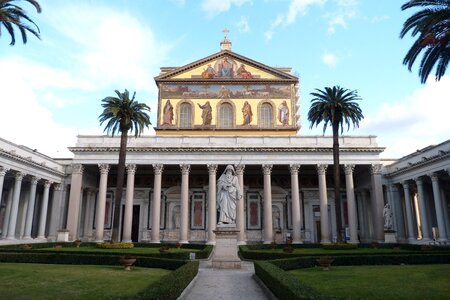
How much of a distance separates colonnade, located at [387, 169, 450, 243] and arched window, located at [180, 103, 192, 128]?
916 inches

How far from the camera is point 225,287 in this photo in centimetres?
1264

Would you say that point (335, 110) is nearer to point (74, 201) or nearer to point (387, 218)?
point (387, 218)

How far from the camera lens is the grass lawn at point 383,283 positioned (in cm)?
1004

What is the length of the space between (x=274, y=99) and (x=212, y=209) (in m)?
15.8

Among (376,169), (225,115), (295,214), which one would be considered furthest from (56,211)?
(376,169)

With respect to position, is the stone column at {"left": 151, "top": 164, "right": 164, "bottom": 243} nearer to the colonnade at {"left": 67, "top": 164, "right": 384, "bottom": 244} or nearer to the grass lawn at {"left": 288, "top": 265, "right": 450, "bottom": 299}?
the colonnade at {"left": 67, "top": 164, "right": 384, "bottom": 244}

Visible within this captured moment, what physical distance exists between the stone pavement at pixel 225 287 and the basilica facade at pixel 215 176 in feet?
58.2

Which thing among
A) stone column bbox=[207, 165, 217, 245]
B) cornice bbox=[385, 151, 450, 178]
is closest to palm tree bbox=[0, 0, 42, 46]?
stone column bbox=[207, 165, 217, 245]

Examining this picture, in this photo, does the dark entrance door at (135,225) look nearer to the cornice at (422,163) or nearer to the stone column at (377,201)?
the stone column at (377,201)

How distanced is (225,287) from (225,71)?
33.2 meters

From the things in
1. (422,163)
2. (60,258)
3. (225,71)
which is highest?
(225,71)

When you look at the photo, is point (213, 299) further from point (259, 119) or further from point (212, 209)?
point (259, 119)

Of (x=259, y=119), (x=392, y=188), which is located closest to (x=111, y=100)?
(x=259, y=119)

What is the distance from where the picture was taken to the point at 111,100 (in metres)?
31.1
